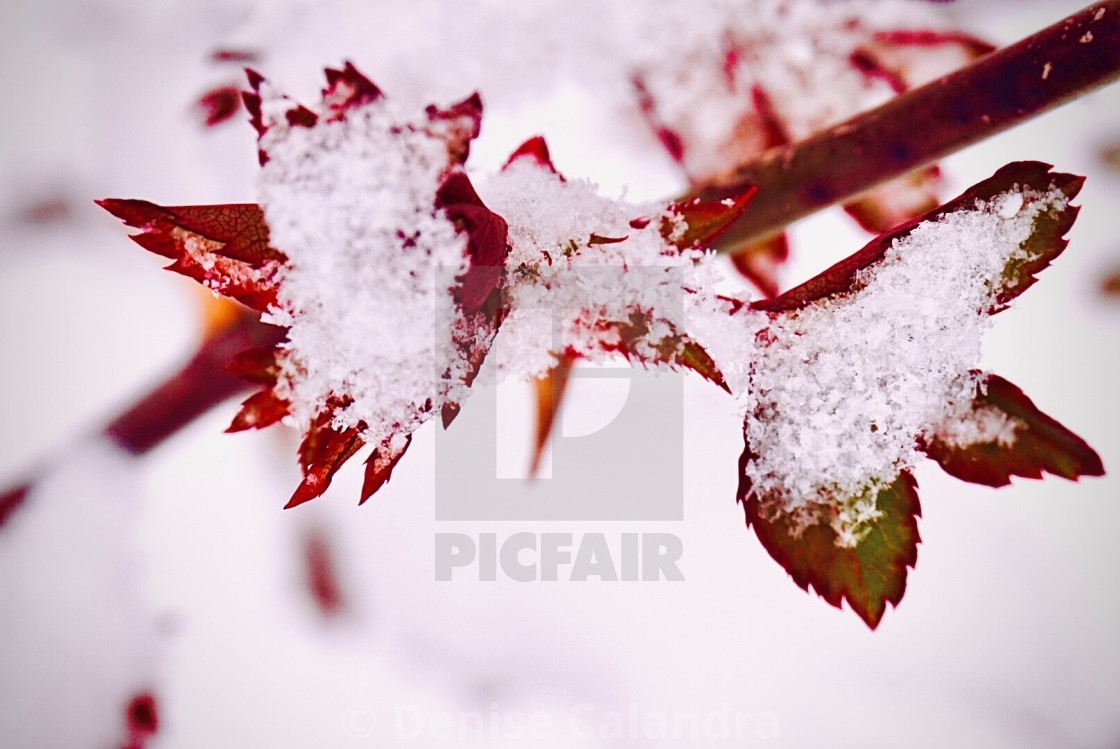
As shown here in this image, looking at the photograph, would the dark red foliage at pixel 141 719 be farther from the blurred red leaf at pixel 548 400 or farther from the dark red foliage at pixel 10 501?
the blurred red leaf at pixel 548 400

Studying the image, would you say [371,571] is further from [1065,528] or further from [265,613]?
[1065,528]

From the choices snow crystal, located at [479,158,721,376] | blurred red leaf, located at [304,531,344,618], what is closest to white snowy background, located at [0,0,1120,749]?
blurred red leaf, located at [304,531,344,618]

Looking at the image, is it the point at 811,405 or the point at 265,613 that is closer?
the point at 811,405

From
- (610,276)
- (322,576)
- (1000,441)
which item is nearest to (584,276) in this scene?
(610,276)

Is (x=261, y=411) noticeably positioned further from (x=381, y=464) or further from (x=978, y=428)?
(x=978, y=428)

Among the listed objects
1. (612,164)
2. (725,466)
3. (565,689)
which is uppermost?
(612,164)

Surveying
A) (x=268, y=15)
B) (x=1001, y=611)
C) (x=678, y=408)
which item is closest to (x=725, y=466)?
(x=678, y=408)

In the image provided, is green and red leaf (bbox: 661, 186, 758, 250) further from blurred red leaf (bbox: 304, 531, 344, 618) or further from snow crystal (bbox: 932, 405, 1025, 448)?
blurred red leaf (bbox: 304, 531, 344, 618)
